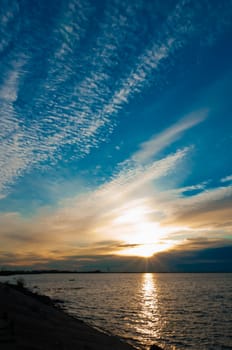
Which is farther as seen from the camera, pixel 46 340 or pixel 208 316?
pixel 208 316

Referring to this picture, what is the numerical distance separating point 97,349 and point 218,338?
52.1ft

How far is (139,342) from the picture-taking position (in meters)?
25.4

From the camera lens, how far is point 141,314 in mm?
42969

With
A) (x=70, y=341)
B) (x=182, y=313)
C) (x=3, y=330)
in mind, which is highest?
(x=3, y=330)

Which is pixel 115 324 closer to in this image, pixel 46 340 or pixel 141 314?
pixel 141 314

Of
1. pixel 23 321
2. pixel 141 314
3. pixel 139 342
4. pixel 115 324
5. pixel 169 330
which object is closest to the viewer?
pixel 23 321

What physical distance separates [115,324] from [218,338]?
1193 centimetres

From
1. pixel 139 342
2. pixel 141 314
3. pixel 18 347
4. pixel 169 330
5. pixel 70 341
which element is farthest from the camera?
pixel 141 314

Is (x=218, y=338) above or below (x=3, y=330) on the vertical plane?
below

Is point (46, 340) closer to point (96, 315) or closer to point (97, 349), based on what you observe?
point (97, 349)

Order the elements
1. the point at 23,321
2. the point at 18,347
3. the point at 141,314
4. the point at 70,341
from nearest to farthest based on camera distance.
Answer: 1. the point at 18,347
2. the point at 70,341
3. the point at 23,321
4. the point at 141,314

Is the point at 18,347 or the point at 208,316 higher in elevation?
the point at 18,347

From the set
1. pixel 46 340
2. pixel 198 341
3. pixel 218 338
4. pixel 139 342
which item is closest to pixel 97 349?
pixel 46 340

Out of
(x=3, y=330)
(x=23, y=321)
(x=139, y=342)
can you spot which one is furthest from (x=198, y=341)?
(x=3, y=330)
